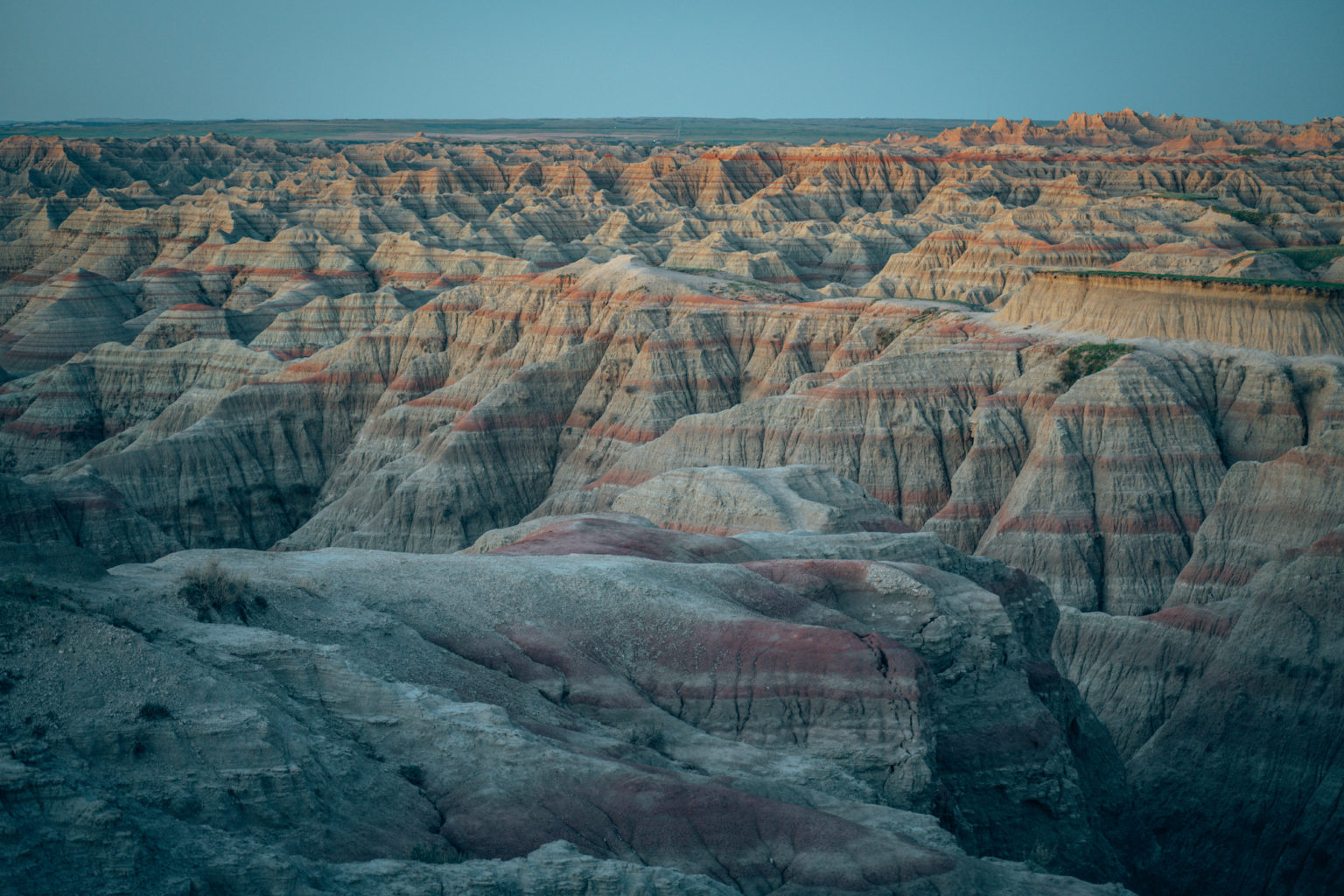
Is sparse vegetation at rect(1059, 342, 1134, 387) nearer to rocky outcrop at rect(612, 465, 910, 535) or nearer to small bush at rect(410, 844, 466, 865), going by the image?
rocky outcrop at rect(612, 465, 910, 535)

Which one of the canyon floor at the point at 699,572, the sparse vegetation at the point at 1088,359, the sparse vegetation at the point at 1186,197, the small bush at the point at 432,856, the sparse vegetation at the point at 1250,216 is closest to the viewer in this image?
the small bush at the point at 432,856

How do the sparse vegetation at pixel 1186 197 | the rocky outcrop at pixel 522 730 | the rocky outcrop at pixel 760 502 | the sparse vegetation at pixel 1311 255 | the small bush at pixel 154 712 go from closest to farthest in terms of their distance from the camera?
the rocky outcrop at pixel 522 730, the small bush at pixel 154 712, the rocky outcrop at pixel 760 502, the sparse vegetation at pixel 1311 255, the sparse vegetation at pixel 1186 197

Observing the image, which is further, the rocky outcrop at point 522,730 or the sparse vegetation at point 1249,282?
the sparse vegetation at point 1249,282

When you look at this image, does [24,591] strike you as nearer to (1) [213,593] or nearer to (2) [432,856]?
(1) [213,593]

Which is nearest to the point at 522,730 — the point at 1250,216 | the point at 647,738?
the point at 647,738

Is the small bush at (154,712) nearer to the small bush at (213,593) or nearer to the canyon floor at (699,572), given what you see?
the canyon floor at (699,572)

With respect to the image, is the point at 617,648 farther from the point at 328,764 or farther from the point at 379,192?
the point at 379,192

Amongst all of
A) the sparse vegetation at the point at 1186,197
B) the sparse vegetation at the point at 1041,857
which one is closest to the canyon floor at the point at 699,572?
the sparse vegetation at the point at 1041,857
